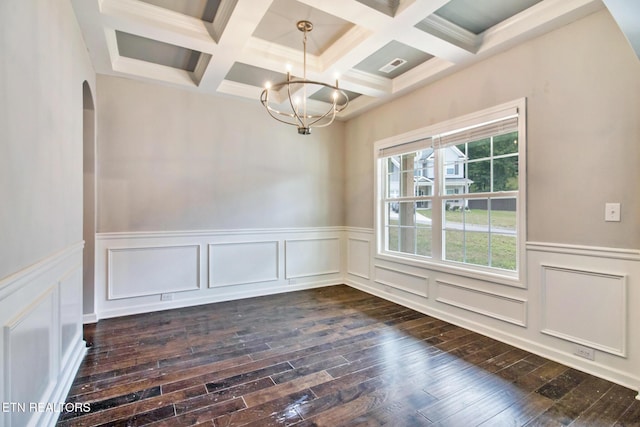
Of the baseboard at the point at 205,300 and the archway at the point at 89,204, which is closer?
the archway at the point at 89,204

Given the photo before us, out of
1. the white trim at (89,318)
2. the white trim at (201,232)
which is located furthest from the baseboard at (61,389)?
the white trim at (201,232)

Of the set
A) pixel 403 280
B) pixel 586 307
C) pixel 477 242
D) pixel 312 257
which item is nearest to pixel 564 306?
pixel 586 307

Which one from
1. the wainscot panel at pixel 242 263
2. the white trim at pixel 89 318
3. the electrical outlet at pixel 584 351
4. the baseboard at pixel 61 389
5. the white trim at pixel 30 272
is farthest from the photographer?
the wainscot panel at pixel 242 263

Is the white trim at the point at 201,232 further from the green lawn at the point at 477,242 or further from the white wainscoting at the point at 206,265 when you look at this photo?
the green lawn at the point at 477,242

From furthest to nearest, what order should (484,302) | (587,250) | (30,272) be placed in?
(484,302) < (587,250) < (30,272)

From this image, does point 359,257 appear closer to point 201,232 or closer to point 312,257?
point 312,257

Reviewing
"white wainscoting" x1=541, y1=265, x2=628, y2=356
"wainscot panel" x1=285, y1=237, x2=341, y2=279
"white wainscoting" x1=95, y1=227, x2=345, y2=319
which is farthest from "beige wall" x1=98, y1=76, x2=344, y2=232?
"white wainscoting" x1=541, y1=265, x2=628, y2=356

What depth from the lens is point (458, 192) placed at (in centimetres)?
349

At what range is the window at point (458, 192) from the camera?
9.73 ft

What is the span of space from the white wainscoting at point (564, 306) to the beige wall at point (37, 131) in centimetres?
346

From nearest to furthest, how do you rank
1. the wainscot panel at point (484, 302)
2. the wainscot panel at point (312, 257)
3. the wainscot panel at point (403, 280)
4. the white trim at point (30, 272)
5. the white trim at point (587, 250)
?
the white trim at point (30, 272)
the white trim at point (587, 250)
the wainscot panel at point (484, 302)
the wainscot panel at point (403, 280)
the wainscot panel at point (312, 257)

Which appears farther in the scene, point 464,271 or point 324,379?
point 464,271

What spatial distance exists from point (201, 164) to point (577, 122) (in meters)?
3.91

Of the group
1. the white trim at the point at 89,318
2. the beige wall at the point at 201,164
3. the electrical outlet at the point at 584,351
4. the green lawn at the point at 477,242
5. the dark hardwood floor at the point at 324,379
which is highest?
the beige wall at the point at 201,164
